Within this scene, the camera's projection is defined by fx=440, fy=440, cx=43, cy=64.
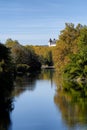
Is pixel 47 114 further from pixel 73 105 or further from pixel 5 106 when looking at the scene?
pixel 73 105

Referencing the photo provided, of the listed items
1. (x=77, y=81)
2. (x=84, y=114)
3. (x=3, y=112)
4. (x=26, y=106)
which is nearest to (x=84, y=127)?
(x=84, y=114)

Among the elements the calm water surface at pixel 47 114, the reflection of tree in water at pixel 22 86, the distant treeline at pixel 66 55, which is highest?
the distant treeline at pixel 66 55

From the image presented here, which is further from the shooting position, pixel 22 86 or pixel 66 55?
pixel 66 55

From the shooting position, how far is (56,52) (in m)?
79.0

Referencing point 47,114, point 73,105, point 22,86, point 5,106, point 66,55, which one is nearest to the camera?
point 47,114

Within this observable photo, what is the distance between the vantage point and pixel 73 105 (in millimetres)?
38375

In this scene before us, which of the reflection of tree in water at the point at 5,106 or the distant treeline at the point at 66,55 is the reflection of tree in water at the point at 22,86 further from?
the reflection of tree in water at the point at 5,106

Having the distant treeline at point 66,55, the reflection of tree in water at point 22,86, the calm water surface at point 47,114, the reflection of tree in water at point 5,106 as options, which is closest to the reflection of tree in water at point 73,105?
the calm water surface at point 47,114

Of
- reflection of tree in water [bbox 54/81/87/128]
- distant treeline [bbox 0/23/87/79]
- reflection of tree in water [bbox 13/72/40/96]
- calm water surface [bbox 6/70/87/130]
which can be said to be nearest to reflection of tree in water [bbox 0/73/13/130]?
calm water surface [bbox 6/70/87/130]

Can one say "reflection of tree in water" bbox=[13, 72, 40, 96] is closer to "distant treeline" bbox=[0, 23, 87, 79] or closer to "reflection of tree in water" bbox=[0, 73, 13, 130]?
"distant treeline" bbox=[0, 23, 87, 79]

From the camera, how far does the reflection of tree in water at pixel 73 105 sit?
99.7 ft

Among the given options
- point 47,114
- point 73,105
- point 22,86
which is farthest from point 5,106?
point 22,86

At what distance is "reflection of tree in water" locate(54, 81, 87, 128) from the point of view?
30.4m

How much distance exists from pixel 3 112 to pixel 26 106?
4740 millimetres
